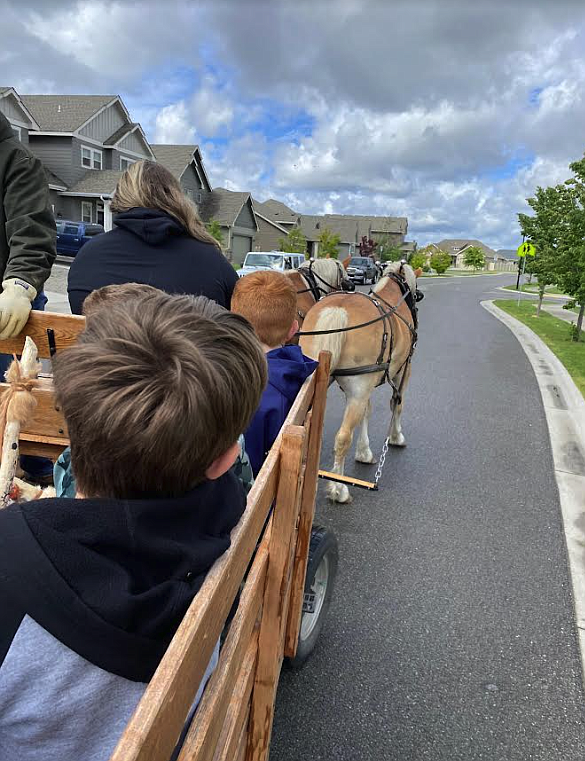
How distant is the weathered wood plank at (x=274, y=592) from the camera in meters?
1.39

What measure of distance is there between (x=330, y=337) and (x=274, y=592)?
9.96 feet

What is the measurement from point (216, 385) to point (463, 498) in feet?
14.2

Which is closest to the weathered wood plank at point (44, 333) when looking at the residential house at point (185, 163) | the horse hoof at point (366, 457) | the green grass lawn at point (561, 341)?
the horse hoof at point (366, 457)

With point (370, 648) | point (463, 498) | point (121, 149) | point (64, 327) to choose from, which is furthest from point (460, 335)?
point (121, 149)

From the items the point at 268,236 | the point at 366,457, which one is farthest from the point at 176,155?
the point at 366,457

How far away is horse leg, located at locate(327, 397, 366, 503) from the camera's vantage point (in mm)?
4410

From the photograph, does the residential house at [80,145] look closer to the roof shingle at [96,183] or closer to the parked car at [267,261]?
the roof shingle at [96,183]

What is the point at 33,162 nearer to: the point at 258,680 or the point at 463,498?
the point at 258,680

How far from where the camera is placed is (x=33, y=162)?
2.57 m

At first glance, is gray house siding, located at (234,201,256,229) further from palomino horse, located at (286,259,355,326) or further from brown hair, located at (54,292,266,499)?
brown hair, located at (54,292,266,499)

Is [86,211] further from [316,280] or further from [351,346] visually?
[351,346]

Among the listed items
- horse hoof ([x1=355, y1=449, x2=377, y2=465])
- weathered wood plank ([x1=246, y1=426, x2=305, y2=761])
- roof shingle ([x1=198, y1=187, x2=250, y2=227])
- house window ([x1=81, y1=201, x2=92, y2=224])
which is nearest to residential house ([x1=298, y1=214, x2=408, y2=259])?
roof shingle ([x1=198, y1=187, x2=250, y2=227])

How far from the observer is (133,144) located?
32.7 metres

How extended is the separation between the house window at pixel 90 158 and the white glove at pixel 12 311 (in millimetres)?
32462
